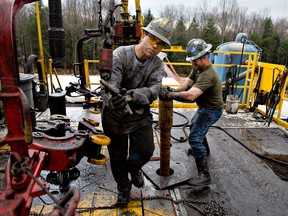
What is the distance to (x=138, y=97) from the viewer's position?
7.08 ft

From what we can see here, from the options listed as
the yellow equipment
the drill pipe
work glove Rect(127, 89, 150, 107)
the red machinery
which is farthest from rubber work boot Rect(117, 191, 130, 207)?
the yellow equipment

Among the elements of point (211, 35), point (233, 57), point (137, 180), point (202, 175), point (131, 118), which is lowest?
point (202, 175)

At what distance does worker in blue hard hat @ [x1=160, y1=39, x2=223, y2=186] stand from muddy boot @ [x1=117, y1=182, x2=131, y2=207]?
93 cm

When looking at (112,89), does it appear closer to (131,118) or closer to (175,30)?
(131,118)

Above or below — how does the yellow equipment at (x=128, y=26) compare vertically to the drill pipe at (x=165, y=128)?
above

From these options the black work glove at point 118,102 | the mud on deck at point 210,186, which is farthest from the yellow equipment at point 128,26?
the black work glove at point 118,102

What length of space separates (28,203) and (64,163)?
70 cm

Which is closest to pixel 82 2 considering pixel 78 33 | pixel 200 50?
pixel 78 33

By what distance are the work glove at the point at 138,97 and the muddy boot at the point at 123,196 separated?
1.03 meters

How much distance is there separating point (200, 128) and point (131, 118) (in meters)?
1.28

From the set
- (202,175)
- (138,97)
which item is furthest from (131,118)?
(202,175)

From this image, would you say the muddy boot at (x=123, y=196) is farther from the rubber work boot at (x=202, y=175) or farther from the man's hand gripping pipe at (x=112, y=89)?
the man's hand gripping pipe at (x=112, y=89)

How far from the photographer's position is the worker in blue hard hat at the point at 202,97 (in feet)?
10.1

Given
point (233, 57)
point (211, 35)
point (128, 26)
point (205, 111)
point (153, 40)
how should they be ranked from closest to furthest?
point (153, 40), point (205, 111), point (128, 26), point (233, 57), point (211, 35)
